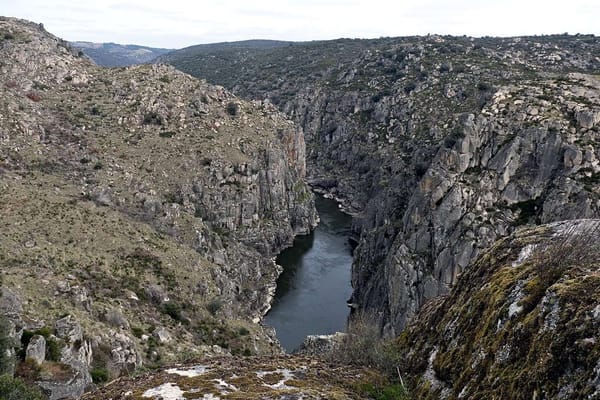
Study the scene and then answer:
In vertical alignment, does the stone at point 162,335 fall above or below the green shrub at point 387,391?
below

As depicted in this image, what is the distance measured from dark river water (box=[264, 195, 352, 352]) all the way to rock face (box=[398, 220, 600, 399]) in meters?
49.1

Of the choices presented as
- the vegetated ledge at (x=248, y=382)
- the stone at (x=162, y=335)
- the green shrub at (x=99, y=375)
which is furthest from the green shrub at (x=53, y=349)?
the stone at (x=162, y=335)

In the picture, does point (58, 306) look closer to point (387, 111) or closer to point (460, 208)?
point (460, 208)

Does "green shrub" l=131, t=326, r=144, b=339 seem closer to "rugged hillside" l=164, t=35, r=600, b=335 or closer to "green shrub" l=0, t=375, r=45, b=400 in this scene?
"green shrub" l=0, t=375, r=45, b=400

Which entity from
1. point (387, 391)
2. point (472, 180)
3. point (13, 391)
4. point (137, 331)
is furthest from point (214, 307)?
point (387, 391)

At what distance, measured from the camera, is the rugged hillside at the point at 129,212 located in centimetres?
3544

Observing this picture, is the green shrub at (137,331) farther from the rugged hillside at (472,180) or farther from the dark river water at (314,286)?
the rugged hillside at (472,180)

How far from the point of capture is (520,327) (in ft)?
42.6

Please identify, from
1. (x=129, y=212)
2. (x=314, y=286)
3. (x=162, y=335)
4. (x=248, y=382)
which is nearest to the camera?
(x=248, y=382)

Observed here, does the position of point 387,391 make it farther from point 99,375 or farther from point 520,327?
point 99,375

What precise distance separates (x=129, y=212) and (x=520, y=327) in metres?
58.3

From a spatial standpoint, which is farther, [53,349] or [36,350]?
[53,349]

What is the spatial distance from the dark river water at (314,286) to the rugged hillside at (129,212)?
294 cm

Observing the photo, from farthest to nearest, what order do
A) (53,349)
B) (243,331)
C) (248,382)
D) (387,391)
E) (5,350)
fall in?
(243,331)
(53,349)
(5,350)
(248,382)
(387,391)
